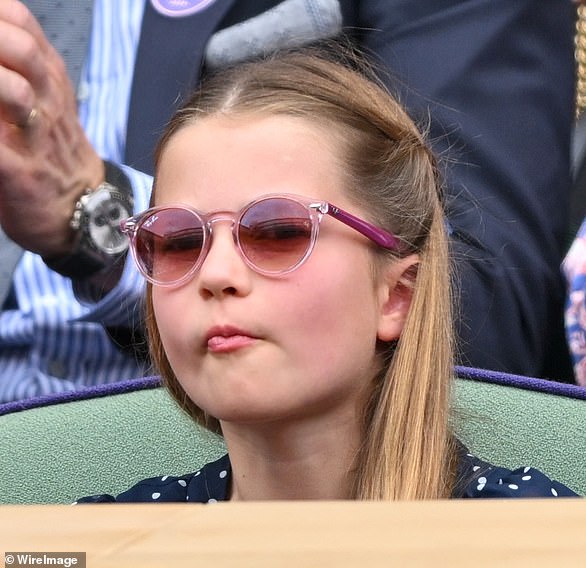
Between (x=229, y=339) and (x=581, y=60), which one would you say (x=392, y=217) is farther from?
(x=581, y=60)

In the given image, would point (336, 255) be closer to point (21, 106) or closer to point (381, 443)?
point (381, 443)

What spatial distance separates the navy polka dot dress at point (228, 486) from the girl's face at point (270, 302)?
0.12 m

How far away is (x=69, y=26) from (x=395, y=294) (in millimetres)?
842

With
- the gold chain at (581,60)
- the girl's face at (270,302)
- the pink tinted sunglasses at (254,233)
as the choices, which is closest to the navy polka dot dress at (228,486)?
the girl's face at (270,302)

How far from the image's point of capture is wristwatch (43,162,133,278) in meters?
1.33

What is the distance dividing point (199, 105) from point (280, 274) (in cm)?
28

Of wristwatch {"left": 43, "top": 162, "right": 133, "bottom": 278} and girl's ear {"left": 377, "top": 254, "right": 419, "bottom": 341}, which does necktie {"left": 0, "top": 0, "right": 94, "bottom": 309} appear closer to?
wristwatch {"left": 43, "top": 162, "right": 133, "bottom": 278}

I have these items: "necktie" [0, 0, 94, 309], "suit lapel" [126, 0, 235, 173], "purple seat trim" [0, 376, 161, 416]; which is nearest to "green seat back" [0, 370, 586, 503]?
"purple seat trim" [0, 376, 161, 416]

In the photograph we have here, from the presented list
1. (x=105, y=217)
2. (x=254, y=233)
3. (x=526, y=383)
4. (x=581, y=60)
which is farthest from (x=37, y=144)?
(x=581, y=60)

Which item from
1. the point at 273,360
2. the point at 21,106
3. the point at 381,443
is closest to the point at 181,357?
the point at 273,360

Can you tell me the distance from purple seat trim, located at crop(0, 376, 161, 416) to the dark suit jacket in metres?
0.44

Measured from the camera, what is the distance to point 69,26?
1.57 m

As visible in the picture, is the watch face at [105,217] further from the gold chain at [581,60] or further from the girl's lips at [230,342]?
the gold chain at [581,60]

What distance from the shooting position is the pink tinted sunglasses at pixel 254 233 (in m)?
0.83
